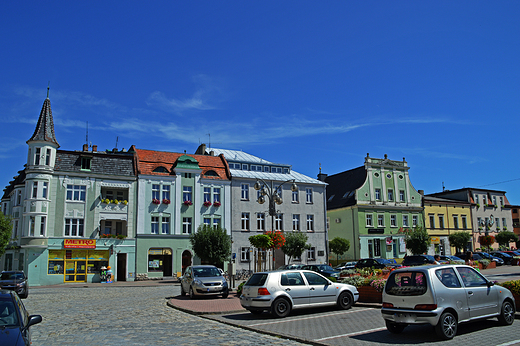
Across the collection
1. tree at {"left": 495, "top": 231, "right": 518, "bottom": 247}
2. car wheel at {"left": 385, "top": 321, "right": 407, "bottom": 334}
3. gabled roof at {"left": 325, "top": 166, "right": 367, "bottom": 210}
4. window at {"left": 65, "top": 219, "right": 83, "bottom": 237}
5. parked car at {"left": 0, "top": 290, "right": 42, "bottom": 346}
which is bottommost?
car wheel at {"left": 385, "top": 321, "right": 407, "bottom": 334}

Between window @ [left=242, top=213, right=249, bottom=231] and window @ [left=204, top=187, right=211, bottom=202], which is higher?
window @ [left=204, top=187, right=211, bottom=202]

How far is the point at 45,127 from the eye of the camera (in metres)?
38.9

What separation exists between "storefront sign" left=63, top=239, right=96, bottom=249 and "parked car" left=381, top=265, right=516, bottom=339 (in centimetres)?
3361

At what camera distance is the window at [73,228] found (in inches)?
1506

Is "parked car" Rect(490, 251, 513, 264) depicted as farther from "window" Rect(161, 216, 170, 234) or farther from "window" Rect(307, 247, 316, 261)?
"window" Rect(161, 216, 170, 234)

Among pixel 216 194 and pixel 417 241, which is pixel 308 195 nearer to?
pixel 216 194

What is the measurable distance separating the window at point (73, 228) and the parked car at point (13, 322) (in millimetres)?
32814

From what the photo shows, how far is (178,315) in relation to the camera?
15.4 meters

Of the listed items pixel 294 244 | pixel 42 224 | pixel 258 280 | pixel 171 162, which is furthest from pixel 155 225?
pixel 258 280

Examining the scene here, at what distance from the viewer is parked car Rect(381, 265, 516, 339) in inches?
368

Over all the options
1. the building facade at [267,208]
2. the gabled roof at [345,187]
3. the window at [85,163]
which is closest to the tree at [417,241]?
the gabled roof at [345,187]

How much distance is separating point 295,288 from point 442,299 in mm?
5771

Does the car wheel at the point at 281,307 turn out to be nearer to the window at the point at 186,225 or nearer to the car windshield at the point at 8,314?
the car windshield at the point at 8,314

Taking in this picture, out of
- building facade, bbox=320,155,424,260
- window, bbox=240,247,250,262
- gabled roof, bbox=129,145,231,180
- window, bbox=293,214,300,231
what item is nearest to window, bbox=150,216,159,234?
gabled roof, bbox=129,145,231,180
